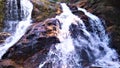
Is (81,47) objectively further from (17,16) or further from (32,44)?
(17,16)

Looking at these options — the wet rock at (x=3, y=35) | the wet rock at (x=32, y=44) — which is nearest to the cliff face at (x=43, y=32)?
the wet rock at (x=32, y=44)

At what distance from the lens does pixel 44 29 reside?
1291 cm

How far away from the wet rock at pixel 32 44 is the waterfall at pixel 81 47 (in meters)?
0.38

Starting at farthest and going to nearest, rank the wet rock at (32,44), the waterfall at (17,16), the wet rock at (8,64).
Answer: the waterfall at (17,16)
the wet rock at (32,44)
the wet rock at (8,64)

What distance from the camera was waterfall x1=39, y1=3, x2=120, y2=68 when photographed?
11539 millimetres

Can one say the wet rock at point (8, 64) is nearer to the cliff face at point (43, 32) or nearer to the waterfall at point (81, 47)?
the cliff face at point (43, 32)

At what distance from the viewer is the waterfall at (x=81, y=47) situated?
11539 mm

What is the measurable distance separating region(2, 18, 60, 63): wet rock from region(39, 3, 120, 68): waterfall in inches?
15.0

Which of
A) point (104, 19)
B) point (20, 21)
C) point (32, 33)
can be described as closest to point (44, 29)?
point (32, 33)

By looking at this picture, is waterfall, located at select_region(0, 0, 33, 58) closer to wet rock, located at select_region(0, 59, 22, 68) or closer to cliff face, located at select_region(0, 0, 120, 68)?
cliff face, located at select_region(0, 0, 120, 68)

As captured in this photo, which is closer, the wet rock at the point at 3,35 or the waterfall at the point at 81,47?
the waterfall at the point at 81,47

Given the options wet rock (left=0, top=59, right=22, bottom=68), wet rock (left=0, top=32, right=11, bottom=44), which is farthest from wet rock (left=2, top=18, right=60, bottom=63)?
wet rock (left=0, top=32, right=11, bottom=44)

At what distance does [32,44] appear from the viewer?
12172 millimetres

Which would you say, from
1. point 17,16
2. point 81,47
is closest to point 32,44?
point 81,47
